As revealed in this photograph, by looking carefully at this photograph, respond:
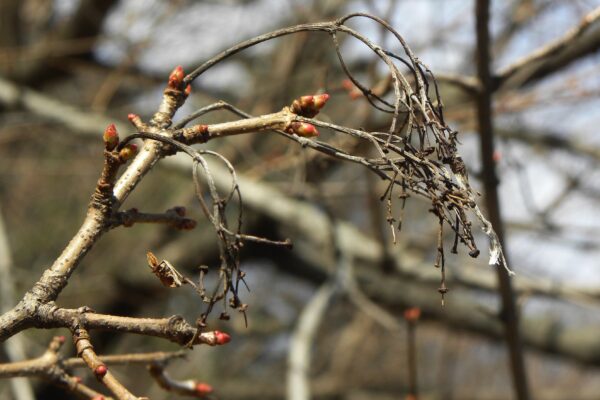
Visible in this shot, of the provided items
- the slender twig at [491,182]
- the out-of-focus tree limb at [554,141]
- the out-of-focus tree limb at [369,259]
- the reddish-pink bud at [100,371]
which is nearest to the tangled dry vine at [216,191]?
the reddish-pink bud at [100,371]

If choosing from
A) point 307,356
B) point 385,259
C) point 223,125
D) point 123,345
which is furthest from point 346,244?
point 123,345

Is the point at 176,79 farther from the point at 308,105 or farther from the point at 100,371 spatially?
the point at 100,371

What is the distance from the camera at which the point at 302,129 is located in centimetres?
82

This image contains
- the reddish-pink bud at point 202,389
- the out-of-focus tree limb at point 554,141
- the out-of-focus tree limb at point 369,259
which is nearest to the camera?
the reddish-pink bud at point 202,389

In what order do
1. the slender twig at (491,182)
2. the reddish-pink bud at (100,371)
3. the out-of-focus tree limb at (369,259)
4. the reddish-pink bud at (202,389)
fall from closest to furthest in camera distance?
1. the reddish-pink bud at (100,371)
2. the reddish-pink bud at (202,389)
3. the slender twig at (491,182)
4. the out-of-focus tree limb at (369,259)

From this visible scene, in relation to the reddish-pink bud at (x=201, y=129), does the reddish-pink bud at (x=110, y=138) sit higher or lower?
lower

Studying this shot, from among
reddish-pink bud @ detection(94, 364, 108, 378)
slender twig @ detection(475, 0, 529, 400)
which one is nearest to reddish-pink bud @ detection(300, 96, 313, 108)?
reddish-pink bud @ detection(94, 364, 108, 378)

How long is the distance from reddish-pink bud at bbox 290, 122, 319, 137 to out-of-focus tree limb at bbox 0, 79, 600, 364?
220cm

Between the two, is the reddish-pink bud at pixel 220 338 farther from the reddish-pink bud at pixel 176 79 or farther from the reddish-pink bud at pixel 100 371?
the reddish-pink bud at pixel 176 79

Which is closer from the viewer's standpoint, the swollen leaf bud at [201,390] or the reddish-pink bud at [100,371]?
the reddish-pink bud at [100,371]

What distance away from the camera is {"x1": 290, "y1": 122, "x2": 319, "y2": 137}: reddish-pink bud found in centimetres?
81

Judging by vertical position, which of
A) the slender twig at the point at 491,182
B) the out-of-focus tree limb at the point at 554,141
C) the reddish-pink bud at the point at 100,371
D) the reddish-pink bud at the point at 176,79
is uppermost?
the out-of-focus tree limb at the point at 554,141

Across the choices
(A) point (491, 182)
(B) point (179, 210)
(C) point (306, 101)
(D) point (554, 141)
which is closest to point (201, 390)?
(B) point (179, 210)

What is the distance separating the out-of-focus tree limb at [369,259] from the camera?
10.9ft
